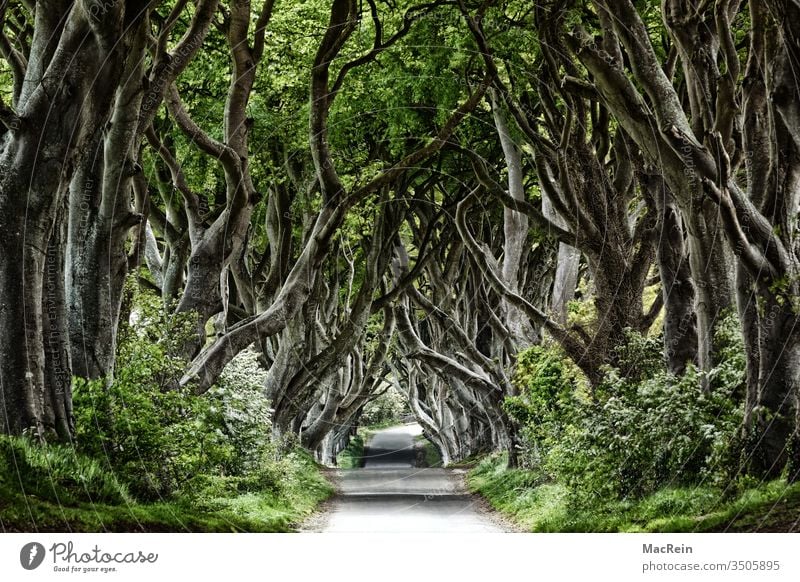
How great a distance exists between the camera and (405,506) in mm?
16391

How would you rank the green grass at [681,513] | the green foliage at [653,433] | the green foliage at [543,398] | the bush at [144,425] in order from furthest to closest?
the green foliage at [543,398] < the green foliage at [653,433] < the bush at [144,425] < the green grass at [681,513]

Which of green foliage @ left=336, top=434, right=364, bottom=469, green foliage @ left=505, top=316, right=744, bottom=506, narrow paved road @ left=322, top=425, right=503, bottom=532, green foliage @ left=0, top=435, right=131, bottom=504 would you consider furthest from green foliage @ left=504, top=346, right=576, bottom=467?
green foliage @ left=336, top=434, right=364, bottom=469

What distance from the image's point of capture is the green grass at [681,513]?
8586 mm

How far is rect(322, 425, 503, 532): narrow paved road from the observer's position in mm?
12898

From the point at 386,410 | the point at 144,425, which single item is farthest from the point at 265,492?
the point at 386,410

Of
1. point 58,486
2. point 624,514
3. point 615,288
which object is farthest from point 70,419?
point 615,288

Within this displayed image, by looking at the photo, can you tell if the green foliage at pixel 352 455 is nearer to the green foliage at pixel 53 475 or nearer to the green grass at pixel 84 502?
the green grass at pixel 84 502

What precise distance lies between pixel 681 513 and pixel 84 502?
5.70m

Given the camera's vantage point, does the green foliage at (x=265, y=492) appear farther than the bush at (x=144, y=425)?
Yes

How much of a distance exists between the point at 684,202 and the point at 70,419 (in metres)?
6.62

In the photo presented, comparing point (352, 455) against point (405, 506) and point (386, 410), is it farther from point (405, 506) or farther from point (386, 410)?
point (405, 506)

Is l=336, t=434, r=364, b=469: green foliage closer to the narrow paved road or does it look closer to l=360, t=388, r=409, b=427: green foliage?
l=360, t=388, r=409, b=427: green foliage

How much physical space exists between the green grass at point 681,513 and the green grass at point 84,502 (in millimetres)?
3555

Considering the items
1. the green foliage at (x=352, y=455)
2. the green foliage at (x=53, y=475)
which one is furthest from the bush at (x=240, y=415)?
the green foliage at (x=352, y=455)
